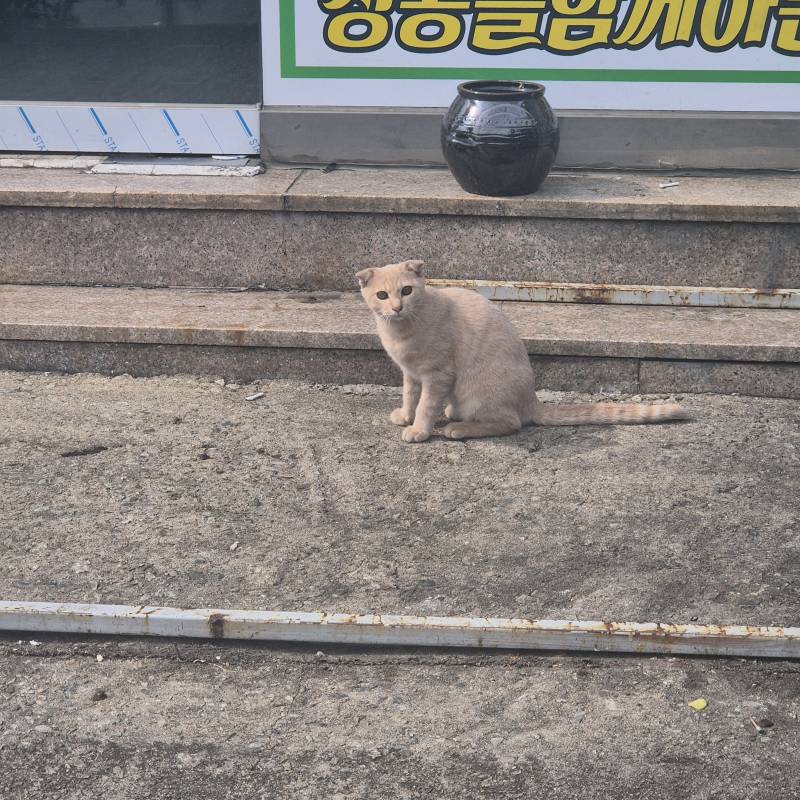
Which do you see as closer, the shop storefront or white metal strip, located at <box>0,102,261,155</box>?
the shop storefront

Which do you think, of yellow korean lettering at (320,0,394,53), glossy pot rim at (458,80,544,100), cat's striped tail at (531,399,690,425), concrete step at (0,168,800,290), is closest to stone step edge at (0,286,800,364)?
concrete step at (0,168,800,290)

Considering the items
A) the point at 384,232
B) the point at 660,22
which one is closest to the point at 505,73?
the point at 660,22

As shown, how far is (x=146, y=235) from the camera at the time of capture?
5.95 meters

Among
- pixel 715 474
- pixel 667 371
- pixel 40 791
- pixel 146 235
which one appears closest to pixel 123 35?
pixel 146 235

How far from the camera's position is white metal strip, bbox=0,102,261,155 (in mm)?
6785

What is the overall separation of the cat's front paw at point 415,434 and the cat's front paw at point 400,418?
0.17 meters

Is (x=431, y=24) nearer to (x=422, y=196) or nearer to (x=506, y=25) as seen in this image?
(x=506, y=25)

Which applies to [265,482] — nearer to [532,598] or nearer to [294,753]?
[532,598]

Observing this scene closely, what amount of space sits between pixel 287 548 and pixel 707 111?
3958mm

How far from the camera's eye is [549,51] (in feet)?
20.8

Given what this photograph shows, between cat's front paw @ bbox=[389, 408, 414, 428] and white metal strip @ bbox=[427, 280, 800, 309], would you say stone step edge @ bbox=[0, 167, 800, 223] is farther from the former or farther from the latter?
cat's front paw @ bbox=[389, 408, 414, 428]

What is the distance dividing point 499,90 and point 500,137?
0.38 meters

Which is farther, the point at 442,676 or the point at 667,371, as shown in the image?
the point at 667,371

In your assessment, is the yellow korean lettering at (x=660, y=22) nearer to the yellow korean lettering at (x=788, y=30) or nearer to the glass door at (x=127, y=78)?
the yellow korean lettering at (x=788, y=30)
